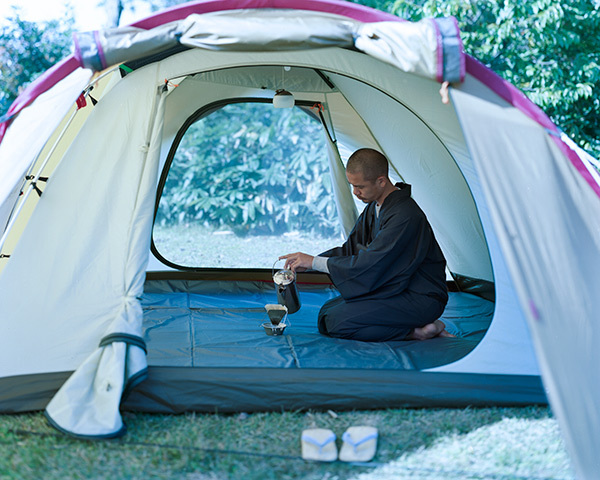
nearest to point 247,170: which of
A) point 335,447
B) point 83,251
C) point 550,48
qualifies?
point 550,48

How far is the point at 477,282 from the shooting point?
12.9 ft

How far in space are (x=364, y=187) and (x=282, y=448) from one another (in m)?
1.44

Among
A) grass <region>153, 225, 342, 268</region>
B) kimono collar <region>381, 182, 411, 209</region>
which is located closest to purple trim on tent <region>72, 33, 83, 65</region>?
kimono collar <region>381, 182, 411, 209</region>

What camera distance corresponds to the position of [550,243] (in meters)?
2.05

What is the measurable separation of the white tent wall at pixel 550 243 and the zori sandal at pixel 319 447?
0.70 m

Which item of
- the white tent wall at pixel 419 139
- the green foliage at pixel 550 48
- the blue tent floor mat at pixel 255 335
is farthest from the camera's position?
Result: the green foliage at pixel 550 48

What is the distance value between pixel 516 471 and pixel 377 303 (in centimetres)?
111

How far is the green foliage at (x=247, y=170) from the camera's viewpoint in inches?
330

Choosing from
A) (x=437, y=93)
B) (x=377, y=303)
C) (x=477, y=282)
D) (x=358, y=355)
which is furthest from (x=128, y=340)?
(x=477, y=282)

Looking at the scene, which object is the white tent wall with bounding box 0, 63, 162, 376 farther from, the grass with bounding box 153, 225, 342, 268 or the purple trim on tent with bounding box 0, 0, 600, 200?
the grass with bounding box 153, 225, 342, 268

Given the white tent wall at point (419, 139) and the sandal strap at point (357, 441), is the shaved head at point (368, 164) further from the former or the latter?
the sandal strap at point (357, 441)

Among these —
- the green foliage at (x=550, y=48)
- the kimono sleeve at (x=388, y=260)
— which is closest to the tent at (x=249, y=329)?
the kimono sleeve at (x=388, y=260)

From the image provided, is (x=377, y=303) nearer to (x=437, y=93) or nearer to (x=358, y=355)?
(x=358, y=355)

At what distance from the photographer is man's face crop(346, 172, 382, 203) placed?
10.2ft
